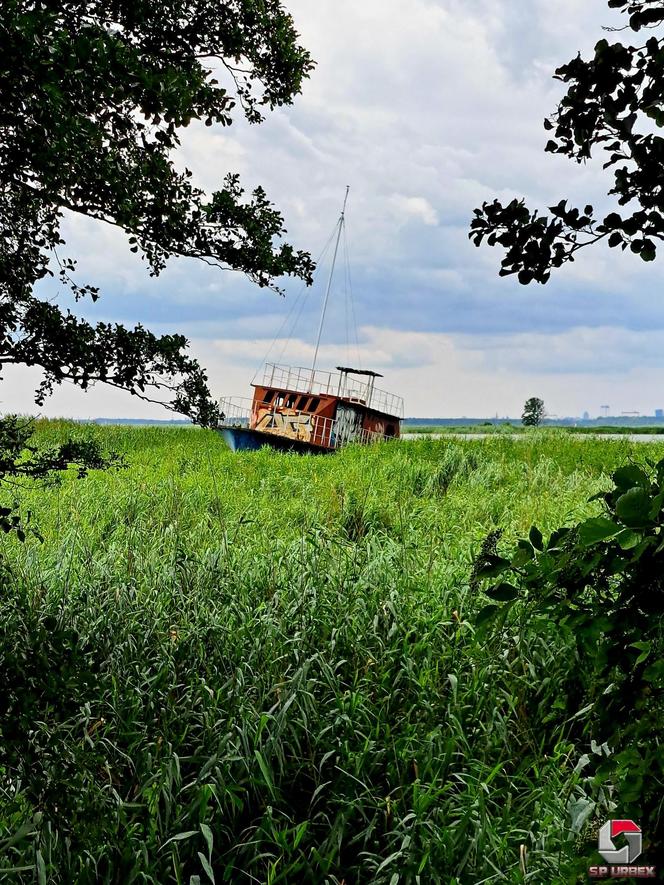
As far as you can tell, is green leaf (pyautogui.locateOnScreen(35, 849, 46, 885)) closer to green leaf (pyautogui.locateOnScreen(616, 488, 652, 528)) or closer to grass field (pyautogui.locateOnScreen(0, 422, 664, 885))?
grass field (pyautogui.locateOnScreen(0, 422, 664, 885))

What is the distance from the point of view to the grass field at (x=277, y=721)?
121 inches

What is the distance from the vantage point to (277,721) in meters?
3.61

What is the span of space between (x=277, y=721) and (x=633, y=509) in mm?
2468

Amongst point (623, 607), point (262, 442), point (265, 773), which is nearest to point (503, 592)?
point (623, 607)

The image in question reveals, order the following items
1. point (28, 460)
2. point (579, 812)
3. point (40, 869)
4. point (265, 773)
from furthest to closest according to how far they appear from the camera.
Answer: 1. point (28, 460)
2. point (265, 773)
3. point (579, 812)
4. point (40, 869)

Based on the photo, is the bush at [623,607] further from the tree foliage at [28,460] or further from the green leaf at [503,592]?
the tree foliage at [28,460]

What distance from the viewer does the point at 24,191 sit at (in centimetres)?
368

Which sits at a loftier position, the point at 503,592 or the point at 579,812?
the point at 503,592

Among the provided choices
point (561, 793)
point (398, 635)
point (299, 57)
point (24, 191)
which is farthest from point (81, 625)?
point (299, 57)

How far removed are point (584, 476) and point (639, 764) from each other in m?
9.86

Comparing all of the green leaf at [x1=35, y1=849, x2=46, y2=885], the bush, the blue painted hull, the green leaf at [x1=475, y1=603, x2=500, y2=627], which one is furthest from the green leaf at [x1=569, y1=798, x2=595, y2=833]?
the blue painted hull

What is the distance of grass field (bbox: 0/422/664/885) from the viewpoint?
3064mm

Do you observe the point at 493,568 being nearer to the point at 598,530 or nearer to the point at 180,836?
the point at 598,530

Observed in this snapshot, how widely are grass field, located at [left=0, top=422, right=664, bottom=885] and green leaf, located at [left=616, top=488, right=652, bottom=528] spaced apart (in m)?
1.31
